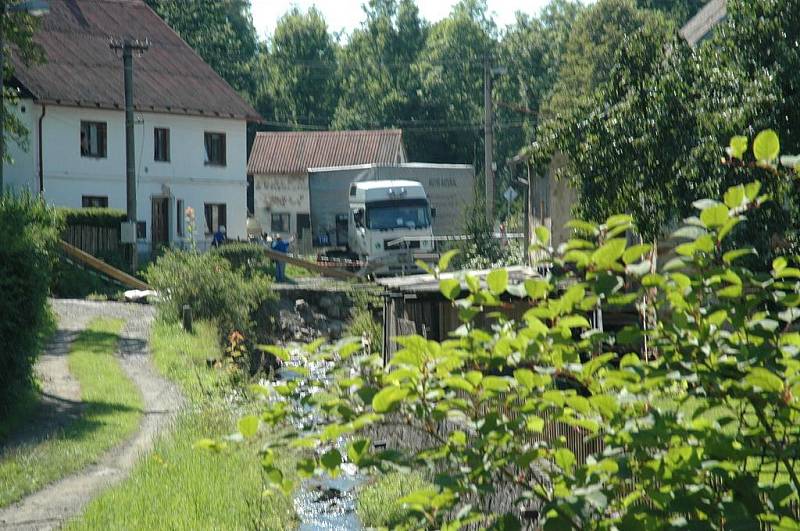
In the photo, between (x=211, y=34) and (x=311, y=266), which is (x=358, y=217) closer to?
(x=311, y=266)

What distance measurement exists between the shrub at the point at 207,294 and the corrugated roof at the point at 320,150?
4012 cm

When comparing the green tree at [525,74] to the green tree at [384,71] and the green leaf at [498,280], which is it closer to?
the green tree at [384,71]

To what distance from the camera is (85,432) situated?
50.2 ft

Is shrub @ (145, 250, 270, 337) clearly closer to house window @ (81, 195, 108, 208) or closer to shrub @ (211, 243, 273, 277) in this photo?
shrub @ (211, 243, 273, 277)

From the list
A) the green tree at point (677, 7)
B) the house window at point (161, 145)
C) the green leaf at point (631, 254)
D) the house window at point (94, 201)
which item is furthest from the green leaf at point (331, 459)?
the green tree at point (677, 7)

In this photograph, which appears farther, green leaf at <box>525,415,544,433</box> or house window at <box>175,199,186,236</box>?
house window at <box>175,199,186,236</box>

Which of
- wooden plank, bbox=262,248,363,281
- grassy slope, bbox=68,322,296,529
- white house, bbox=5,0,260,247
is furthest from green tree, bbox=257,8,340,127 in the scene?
grassy slope, bbox=68,322,296,529

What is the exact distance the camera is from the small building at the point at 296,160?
213 ft

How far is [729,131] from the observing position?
43.8ft

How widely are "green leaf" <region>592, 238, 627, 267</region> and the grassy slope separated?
513cm

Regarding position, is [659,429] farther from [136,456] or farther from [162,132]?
[162,132]

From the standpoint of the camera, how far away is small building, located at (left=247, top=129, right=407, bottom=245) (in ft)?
213

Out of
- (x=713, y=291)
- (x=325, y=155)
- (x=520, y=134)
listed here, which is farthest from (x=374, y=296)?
(x=520, y=134)

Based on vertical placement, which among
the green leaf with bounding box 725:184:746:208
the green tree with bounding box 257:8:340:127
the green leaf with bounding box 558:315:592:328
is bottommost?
the green leaf with bounding box 558:315:592:328
